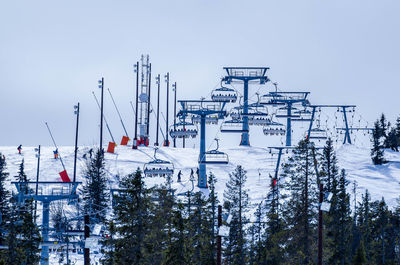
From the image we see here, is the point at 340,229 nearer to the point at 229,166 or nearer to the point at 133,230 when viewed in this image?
the point at 133,230

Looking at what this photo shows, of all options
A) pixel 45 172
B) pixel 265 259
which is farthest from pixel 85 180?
pixel 265 259

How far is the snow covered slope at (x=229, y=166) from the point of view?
7725 cm

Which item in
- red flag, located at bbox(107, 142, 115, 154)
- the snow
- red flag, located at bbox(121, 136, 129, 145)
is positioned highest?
red flag, located at bbox(121, 136, 129, 145)

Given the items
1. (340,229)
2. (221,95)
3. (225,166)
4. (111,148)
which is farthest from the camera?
(111,148)

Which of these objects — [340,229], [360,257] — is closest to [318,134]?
[360,257]

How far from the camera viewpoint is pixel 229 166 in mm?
86188

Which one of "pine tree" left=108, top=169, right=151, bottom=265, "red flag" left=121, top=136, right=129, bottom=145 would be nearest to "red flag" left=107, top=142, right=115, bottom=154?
"red flag" left=121, top=136, right=129, bottom=145

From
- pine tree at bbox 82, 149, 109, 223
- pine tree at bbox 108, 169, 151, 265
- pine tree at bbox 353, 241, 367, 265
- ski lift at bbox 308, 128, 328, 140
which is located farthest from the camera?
ski lift at bbox 308, 128, 328, 140

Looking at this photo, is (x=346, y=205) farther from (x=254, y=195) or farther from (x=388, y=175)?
(x=388, y=175)

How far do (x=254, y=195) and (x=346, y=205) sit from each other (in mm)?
16137

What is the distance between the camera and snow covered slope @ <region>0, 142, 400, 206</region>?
77.2 metres

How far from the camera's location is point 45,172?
81.5m

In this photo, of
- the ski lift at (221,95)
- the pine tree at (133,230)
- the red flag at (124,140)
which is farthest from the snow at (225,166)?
the pine tree at (133,230)

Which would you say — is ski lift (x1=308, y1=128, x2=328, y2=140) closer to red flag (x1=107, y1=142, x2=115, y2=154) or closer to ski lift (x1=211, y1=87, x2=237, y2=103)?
ski lift (x1=211, y1=87, x2=237, y2=103)
